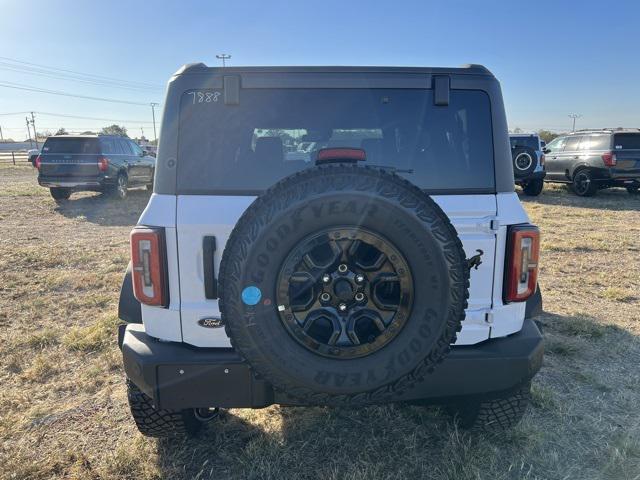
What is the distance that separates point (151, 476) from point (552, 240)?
7325 millimetres

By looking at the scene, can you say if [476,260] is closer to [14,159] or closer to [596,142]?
[596,142]

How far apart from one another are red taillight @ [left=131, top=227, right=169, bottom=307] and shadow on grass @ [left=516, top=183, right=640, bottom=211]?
12296 mm

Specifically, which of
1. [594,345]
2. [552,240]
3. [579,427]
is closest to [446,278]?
[579,427]

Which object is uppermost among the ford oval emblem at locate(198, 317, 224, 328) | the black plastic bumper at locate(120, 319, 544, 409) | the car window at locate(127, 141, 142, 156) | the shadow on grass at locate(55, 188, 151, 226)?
the car window at locate(127, 141, 142, 156)

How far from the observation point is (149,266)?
209 centimetres

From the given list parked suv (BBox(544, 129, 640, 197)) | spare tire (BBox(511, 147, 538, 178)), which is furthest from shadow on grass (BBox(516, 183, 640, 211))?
spare tire (BBox(511, 147, 538, 178))

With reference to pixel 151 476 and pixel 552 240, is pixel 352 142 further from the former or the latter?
pixel 552 240

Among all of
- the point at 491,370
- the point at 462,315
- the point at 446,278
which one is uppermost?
the point at 446,278

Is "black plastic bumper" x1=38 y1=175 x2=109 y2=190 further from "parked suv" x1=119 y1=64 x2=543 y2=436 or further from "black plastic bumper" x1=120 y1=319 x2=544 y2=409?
"black plastic bumper" x1=120 y1=319 x2=544 y2=409

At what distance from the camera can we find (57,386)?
3.27 m

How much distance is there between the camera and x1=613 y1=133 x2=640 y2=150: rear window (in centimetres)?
1252

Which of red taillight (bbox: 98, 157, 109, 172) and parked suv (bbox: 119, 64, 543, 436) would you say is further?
red taillight (bbox: 98, 157, 109, 172)

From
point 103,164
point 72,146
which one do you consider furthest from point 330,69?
point 72,146

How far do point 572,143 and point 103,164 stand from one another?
1343cm
